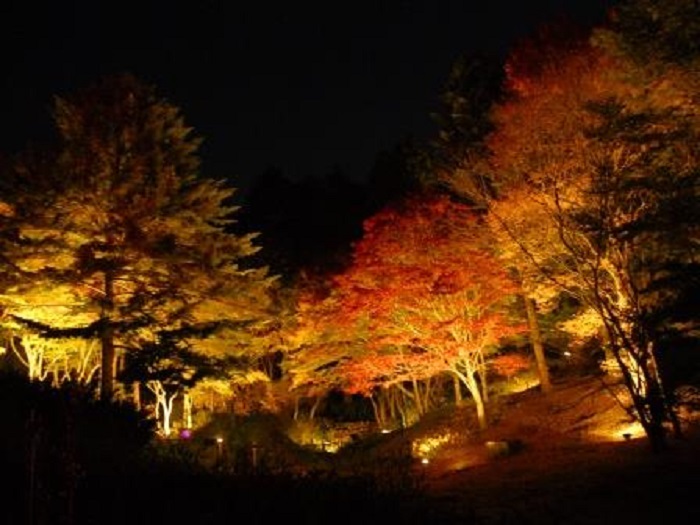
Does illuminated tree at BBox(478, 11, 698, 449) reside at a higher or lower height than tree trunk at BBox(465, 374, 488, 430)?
higher

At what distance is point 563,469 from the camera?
12.0m

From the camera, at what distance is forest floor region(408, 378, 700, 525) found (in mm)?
7930

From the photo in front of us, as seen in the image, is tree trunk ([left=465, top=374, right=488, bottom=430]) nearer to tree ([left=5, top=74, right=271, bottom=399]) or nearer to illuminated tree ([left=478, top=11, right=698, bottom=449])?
illuminated tree ([left=478, top=11, right=698, bottom=449])

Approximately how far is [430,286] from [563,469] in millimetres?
6776

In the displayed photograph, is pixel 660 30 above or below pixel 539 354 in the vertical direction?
above

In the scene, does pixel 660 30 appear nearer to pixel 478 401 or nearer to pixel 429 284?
pixel 429 284

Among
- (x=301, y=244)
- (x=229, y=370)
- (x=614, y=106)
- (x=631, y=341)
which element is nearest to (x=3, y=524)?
(x=631, y=341)

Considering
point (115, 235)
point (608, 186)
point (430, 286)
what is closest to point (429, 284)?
point (430, 286)

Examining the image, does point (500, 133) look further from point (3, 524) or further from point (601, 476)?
point (3, 524)

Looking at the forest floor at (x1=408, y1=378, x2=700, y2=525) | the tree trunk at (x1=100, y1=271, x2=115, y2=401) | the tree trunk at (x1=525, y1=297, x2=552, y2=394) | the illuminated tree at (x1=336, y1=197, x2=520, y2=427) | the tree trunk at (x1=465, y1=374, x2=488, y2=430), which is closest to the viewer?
the forest floor at (x1=408, y1=378, x2=700, y2=525)

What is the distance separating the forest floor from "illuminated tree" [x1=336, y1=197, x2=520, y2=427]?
1.99 metres

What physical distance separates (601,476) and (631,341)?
2817 millimetres

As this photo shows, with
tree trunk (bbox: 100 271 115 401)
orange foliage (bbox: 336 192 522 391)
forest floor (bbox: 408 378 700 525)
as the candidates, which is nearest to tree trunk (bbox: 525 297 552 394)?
forest floor (bbox: 408 378 700 525)

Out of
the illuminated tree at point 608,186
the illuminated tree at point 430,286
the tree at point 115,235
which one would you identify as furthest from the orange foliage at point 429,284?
the tree at point 115,235
